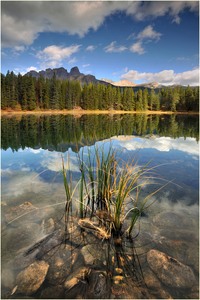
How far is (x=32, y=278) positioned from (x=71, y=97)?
271 ft

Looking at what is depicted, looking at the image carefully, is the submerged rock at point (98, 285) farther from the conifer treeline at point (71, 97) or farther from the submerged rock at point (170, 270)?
the conifer treeline at point (71, 97)

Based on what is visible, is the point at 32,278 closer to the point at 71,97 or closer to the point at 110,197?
the point at 110,197

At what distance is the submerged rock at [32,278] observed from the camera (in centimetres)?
374

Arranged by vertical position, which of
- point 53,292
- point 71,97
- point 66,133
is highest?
point 71,97

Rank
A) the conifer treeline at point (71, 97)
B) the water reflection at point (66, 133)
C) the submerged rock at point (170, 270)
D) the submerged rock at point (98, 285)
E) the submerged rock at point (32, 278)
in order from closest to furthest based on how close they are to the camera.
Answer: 1. the submerged rock at point (98, 285)
2. the submerged rock at point (32, 278)
3. the submerged rock at point (170, 270)
4. the water reflection at point (66, 133)
5. the conifer treeline at point (71, 97)

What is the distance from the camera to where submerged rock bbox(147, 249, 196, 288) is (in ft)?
13.0

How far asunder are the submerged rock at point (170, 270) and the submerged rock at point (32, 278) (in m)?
2.20

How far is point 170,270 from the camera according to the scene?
4.23 m

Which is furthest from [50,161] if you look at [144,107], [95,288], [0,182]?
[144,107]

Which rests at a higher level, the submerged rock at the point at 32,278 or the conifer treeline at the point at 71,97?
the conifer treeline at the point at 71,97

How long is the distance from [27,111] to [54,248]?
247 ft

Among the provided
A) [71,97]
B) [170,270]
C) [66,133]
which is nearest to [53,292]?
[170,270]

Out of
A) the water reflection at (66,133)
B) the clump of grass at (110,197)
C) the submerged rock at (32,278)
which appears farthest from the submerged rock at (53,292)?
the water reflection at (66,133)

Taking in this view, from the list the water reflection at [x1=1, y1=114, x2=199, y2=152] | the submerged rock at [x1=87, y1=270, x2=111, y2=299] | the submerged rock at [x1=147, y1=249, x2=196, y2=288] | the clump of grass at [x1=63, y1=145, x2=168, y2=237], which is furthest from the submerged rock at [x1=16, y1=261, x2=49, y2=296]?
the water reflection at [x1=1, y1=114, x2=199, y2=152]
